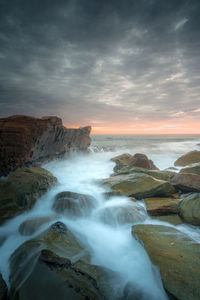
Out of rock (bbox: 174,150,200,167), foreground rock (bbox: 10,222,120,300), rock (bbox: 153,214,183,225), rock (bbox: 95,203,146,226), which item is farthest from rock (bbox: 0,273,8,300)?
rock (bbox: 174,150,200,167)

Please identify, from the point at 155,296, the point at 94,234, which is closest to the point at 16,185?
the point at 94,234

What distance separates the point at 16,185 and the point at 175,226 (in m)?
4.72

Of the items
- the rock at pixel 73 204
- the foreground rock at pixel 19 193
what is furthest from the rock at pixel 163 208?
the foreground rock at pixel 19 193

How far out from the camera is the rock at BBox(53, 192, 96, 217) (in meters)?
4.25

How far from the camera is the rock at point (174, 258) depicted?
192 cm

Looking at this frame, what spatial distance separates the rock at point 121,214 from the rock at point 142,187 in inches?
28.8

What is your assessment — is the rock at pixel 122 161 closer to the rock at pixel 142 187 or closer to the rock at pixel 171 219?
the rock at pixel 142 187

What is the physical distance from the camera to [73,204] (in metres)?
4.36

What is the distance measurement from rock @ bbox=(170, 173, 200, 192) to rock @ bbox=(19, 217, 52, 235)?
15.2 ft

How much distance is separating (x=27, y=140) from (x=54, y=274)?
6.16 m

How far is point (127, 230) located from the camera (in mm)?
3641

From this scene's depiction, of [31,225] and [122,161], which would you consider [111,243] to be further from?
[122,161]

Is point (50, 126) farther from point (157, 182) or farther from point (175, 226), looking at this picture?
point (175, 226)

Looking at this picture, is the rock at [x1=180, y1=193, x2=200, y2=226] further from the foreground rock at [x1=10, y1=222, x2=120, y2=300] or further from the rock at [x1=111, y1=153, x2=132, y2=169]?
the rock at [x1=111, y1=153, x2=132, y2=169]
